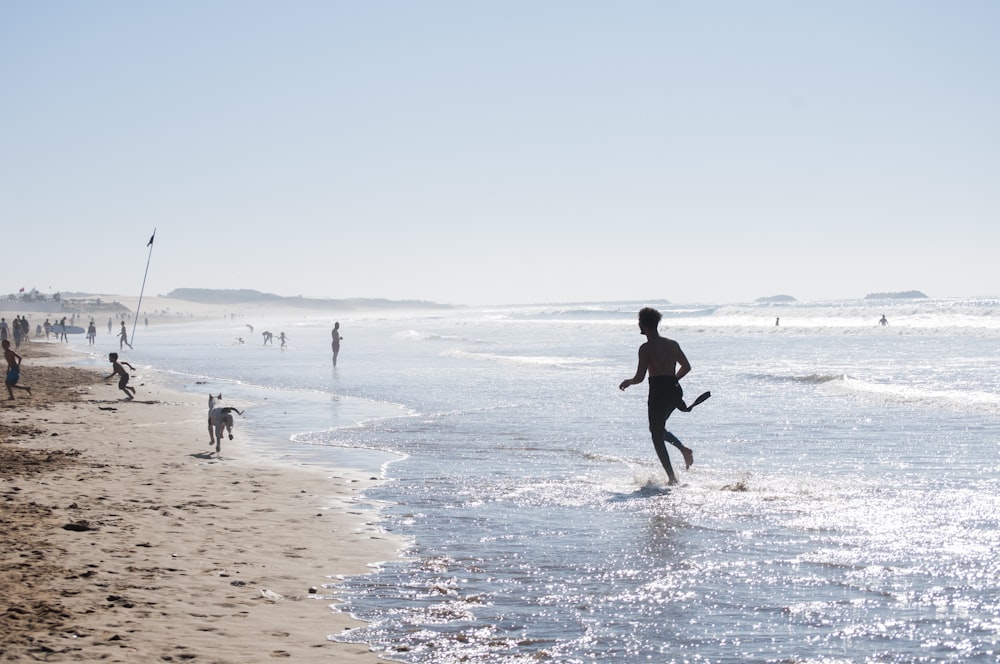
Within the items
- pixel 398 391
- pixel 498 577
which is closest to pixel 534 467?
pixel 498 577

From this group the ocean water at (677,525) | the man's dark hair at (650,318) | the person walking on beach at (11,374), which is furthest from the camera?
the person walking on beach at (11,374)

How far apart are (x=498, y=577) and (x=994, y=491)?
215 inches

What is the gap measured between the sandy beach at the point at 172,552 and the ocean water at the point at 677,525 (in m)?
0.38

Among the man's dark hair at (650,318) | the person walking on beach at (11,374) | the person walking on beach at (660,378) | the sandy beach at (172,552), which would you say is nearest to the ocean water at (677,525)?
the sandy beach at (172,552)

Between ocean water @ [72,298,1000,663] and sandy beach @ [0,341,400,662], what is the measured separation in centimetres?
38

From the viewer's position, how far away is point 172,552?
6.69 meters

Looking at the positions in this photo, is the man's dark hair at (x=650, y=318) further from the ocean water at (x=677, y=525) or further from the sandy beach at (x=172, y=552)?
the sandy beach at (x=172, y=552)

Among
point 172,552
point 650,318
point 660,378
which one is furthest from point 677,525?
point 172,552

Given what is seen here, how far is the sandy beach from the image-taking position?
4.78 m

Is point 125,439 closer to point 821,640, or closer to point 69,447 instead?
point 69,447

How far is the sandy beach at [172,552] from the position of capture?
188 inches

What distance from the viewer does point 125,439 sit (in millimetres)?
13570

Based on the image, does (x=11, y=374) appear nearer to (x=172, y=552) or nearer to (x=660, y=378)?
(x=172, y=552)

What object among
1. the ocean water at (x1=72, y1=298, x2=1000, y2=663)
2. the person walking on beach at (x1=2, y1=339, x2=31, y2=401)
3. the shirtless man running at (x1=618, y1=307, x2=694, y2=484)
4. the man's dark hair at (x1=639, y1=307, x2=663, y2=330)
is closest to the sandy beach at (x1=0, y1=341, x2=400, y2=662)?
the ocean water at (x1=72, y1=298, x2=1000, y2=663)
